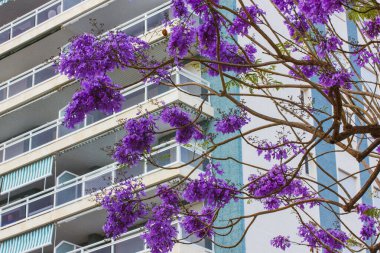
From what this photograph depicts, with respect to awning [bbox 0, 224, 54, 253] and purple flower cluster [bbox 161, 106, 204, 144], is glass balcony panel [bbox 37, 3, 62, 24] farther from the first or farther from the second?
purple flower cluster [bbox 161, 106, 204, 144]

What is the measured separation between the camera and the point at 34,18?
34312 mm

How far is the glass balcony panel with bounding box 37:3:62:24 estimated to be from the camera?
110 ft

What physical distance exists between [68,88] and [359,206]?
58.4ft

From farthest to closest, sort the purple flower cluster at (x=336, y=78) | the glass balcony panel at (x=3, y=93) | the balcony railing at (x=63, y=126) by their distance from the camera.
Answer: the glass balcony panel at (x=3, y=93)
the balcony railing at (x=63, y=126)
the purple flower cluster at (x=336, y=78)

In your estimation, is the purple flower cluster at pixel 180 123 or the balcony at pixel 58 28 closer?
the purple flower cluster at pixel 180 123

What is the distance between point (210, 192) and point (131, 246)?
14151mm

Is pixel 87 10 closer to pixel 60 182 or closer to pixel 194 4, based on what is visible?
pixel 60 182

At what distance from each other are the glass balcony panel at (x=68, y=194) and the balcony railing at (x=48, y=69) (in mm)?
3680

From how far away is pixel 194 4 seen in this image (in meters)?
12.6

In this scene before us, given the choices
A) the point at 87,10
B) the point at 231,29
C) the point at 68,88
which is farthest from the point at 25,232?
the point at 231,29

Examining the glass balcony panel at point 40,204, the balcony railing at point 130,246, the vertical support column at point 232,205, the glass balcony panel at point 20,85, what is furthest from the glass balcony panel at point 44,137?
the vertical support column at point 232,205

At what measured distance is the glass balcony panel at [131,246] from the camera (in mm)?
27503

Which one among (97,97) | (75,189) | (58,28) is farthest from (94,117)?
(97,97)

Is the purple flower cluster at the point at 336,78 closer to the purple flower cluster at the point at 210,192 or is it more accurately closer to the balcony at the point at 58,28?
the purple flower cluster at the point at 210,192
